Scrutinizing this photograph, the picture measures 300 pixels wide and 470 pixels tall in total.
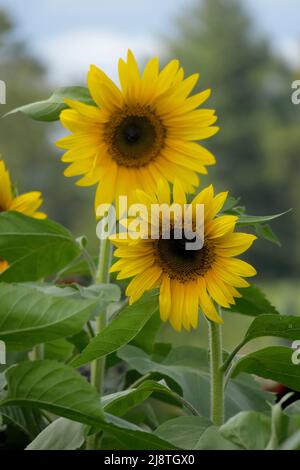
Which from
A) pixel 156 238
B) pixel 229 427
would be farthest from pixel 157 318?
pixel 229 427

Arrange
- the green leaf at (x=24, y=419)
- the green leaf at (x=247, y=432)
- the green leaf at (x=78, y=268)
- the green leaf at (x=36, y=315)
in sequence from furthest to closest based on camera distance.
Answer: the green leaf at (x=78, y=268) < the green leaf at (x=24, y=419) < the green leaf at (x=36, y=315) < the green leaf at (x=247, y=432)

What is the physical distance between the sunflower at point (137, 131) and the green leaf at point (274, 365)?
0.26 metres

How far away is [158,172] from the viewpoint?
3.80 feet

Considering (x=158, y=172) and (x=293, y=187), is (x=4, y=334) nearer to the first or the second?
(x=158, y=172)

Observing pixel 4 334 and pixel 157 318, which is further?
pixel 157 318

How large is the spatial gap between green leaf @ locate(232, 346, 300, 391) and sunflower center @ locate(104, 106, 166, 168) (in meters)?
0.33

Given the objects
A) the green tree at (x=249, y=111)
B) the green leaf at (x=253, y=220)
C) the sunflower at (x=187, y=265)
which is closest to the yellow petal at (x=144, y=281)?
the sunflower at (x=187, y=265)

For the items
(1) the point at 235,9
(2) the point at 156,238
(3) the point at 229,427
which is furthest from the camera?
(1) the point at 235,9

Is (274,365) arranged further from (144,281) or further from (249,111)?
(249,111)

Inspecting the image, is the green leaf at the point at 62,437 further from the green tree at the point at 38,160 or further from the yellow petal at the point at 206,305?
the green tree at the point at 38,160

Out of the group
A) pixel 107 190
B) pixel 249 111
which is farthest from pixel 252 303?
pixel 249 111

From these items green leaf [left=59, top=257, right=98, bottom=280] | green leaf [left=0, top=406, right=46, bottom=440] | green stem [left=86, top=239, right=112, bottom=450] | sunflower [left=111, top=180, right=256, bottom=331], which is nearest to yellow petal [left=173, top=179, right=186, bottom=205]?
sunflower [left=111, top=180, right=256, bottom=331]

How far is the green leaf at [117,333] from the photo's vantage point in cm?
89

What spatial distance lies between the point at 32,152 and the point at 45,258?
2450 centimetres
